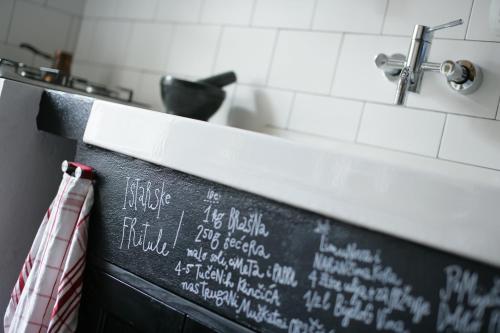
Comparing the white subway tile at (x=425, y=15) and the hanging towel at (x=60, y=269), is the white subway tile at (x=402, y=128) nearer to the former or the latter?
the white subway tile at (x=425, y=15)

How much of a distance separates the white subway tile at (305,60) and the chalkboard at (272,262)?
0.60 m

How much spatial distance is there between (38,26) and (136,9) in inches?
16.6

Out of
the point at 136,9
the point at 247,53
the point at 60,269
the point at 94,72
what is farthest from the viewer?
the point at 94,72

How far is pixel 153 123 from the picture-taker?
983mm

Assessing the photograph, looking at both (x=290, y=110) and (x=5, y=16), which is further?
(x=5, y=16)

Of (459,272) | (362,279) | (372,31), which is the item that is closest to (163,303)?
(362,279)

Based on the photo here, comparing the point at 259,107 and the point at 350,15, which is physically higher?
the point at 350,15

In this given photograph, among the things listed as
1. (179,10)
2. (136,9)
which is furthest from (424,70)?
(136,9)

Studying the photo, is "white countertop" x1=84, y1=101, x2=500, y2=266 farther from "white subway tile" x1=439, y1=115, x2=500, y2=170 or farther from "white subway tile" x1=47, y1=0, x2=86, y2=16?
"white subway tile" x1=47, y1=0, x2=86, y2=16

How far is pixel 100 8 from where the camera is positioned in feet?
6.82

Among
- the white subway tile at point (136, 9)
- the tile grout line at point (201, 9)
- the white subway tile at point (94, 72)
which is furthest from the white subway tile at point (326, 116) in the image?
the white subway tile at point (94, 72)

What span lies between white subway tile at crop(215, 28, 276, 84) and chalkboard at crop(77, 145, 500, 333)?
0.61 meters

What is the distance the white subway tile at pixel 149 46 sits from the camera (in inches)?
71.7

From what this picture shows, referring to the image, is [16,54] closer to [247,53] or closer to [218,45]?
[218,45]
